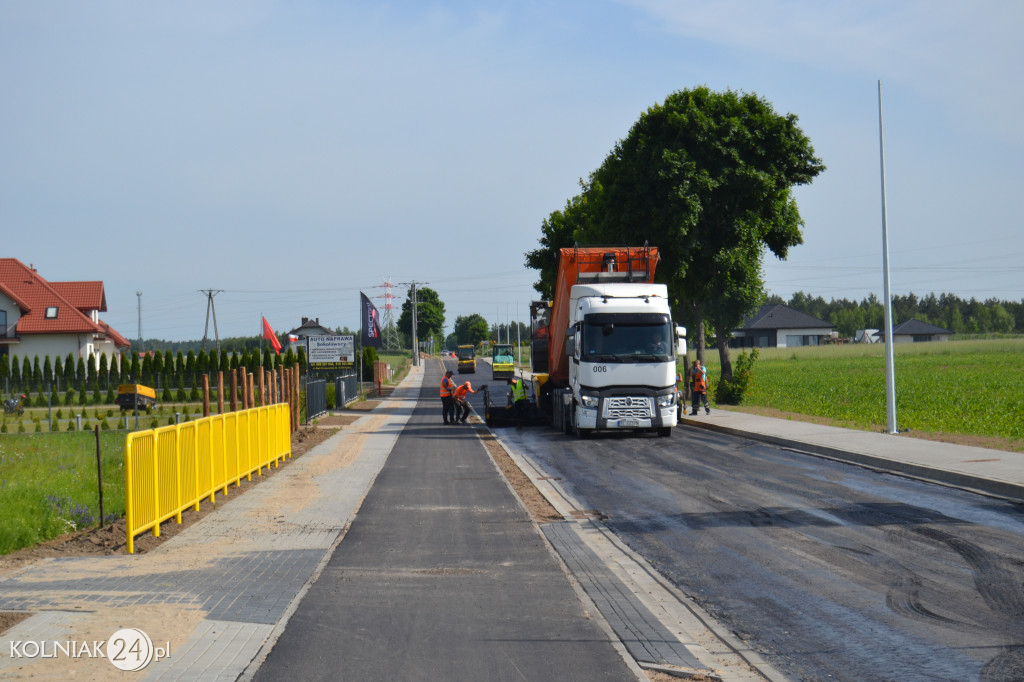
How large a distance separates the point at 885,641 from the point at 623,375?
17.5m

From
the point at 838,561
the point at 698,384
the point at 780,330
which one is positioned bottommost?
the point at 838,561

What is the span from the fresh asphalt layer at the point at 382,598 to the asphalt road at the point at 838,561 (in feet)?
1.53

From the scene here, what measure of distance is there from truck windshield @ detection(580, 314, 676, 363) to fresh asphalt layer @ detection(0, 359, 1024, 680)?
10.1 m

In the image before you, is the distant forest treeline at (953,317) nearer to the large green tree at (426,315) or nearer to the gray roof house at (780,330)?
the gray roof house at (780,330)

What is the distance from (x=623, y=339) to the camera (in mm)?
23672

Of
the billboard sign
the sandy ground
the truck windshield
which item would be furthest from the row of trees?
the sandy ground

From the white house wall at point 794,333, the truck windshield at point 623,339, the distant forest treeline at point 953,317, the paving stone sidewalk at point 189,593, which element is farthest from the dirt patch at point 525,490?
the distant forest treeline at point 953,317

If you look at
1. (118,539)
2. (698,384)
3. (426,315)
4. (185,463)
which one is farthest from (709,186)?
(426,315)

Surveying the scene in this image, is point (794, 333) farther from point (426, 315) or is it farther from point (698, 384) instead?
point (698, 384)

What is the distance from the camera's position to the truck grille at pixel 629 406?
2388 centimetres

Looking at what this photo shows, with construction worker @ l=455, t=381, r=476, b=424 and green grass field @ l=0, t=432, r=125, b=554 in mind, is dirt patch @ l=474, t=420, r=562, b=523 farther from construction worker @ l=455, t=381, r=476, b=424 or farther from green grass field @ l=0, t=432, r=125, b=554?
construction worker @ l=455, t=381, r=476, b=424

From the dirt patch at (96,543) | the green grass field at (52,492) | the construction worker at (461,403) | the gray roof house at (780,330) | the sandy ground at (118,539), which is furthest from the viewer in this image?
the gray roof house at (780,330)

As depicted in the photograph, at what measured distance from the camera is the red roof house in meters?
63.9

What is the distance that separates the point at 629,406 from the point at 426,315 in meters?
159
